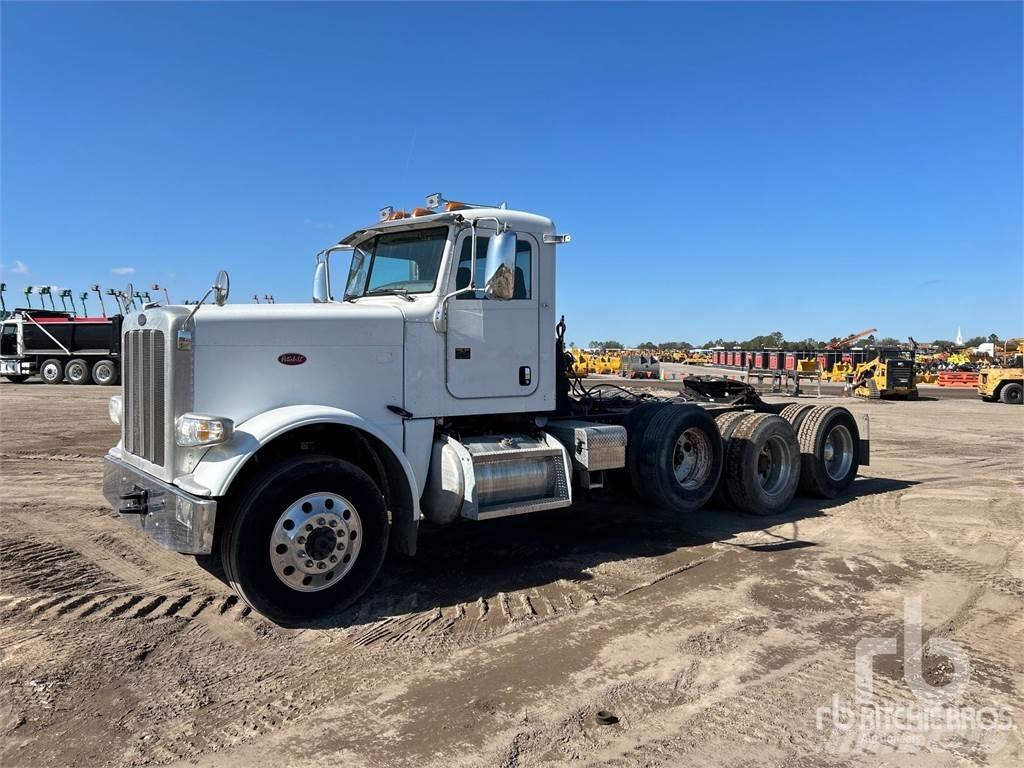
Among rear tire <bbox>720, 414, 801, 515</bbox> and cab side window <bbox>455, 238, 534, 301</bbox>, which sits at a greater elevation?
cab side window <bbox>455, 238, 534, 301</bbox>

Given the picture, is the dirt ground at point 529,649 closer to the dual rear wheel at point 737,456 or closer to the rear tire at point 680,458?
the rear tire at point 680,458

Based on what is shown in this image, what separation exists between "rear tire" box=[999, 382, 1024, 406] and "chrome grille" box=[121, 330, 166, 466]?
3242 centimetres

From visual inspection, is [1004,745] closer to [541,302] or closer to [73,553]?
[541,302]

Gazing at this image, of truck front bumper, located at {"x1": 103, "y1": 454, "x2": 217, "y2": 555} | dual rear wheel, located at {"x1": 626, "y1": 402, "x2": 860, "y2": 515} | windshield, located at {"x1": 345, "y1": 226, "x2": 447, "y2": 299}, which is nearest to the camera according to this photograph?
truck front bumper, located at {"x1": 103, "y1": 454, "x2": 217, "y2": 555}

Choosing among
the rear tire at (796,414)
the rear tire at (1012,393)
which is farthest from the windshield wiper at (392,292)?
the rear tire at (1012,393)

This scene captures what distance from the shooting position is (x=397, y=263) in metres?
→ 6.26

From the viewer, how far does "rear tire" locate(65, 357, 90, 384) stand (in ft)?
96.2

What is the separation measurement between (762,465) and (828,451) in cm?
153

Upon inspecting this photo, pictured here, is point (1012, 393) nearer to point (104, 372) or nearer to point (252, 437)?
point (252, 437)

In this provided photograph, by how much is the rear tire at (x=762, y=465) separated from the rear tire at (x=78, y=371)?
29065 mm

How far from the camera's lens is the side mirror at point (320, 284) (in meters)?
6.72

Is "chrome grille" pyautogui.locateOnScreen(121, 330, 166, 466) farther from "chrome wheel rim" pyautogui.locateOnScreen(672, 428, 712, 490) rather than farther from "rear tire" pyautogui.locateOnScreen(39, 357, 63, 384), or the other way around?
"rear tire" pyautogui.locateOnScreen(39, 357, 63, 384)

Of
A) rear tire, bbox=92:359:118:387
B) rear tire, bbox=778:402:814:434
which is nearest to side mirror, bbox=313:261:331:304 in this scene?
rear tire, bbox=778:402:814:434

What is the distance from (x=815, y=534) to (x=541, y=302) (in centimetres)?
366
